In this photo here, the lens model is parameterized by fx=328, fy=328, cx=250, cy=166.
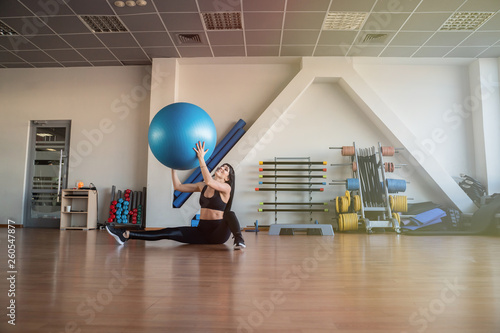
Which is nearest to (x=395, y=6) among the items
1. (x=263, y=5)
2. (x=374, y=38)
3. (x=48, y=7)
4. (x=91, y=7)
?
(x=374, y=38)

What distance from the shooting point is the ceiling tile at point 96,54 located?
5.81 meters

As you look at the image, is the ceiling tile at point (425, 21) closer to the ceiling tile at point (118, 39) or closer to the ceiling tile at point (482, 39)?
the ceiling tile at point (482, 39)

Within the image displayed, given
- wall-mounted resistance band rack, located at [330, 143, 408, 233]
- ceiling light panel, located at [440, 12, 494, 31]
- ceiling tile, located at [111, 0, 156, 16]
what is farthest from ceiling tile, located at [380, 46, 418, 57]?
ceiling tile, located at [111, 0, 156, 16]

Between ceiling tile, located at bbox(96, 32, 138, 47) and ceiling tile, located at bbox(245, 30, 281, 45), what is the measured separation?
1.93 m

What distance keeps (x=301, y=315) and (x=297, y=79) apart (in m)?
5.32

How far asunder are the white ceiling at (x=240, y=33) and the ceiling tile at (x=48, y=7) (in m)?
0.01

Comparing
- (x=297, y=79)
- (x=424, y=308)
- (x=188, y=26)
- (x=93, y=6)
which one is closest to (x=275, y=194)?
(x=297, y=79)

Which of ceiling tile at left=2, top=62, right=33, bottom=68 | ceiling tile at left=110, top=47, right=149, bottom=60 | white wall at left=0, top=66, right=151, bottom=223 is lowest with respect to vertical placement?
white wall at left=0, top=66, right=151, bottom=223

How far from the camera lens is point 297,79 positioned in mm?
5980

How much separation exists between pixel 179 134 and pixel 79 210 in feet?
14.6

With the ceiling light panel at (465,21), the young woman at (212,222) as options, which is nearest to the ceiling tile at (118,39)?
the young woman at (212,222)

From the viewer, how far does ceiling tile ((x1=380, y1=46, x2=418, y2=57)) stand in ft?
18.7

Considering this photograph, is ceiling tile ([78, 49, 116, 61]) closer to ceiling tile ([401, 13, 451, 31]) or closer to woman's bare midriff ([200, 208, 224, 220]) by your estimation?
woman's bare midriff ([200, 208, 224, 220])

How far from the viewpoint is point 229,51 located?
5.84 m
